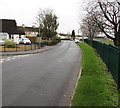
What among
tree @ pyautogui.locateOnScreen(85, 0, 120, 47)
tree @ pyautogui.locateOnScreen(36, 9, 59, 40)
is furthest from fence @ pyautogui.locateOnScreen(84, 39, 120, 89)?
tree @ pyautogui.locateOnScreen(36, 9, 59, 40)

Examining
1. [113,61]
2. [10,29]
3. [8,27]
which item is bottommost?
[113,61]

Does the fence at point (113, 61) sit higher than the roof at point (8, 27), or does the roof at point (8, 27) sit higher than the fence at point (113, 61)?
the roof at point (8, 27)

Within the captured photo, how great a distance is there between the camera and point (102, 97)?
18.3 ft

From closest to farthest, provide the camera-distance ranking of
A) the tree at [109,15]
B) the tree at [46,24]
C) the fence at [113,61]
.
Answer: the fence at [113,61], the tree at [109,15], the tree at [46,24]

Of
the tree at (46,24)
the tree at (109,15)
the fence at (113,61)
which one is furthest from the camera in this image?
the tree at (46,24)

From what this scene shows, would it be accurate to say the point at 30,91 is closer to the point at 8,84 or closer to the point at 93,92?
the point at 8,84

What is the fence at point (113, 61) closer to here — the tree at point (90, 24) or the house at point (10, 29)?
the tree at point (90, 24)

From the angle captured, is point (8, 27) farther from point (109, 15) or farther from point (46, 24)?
point (109, 15)

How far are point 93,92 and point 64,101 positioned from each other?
3.46 ft

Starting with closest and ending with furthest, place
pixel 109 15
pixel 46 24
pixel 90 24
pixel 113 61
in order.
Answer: pixel 113 61 → pixel 109 15 → pixel 90 24 → pixel 46 24

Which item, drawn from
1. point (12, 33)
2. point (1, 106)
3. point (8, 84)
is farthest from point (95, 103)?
point (12, 33)

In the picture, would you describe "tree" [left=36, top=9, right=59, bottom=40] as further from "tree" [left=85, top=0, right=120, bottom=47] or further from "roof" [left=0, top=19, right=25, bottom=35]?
"tree" [left=85, top=0, right=120, bottom=47]

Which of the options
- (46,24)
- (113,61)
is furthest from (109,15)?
(46,24)

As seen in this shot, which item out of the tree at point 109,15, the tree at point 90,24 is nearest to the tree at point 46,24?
the tree at point 90,24
